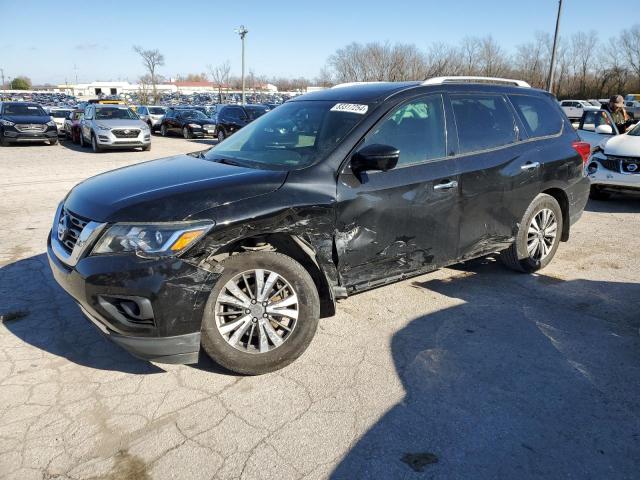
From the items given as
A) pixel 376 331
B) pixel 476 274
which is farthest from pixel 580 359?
pixel 476 274

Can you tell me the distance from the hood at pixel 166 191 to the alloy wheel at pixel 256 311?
51 centimetres

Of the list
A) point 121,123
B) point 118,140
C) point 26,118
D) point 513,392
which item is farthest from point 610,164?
point 26,118

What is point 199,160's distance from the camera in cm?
402

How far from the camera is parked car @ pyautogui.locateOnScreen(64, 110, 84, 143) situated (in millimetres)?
20439

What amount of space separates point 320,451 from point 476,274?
3.11 meters

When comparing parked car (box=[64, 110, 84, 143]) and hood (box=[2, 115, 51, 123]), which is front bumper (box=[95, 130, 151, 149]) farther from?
parked car (box=[64, 110, 84, 143])

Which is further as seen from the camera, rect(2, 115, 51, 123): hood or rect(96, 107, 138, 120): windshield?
rect(2, 115, 51, 123): hood

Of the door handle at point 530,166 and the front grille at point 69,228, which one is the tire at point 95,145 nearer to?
the front grille at point 69,228

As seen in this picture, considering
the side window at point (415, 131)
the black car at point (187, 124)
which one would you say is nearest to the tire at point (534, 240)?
the side window at point (415, 131)

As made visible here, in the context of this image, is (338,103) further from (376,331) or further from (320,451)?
(320,451)

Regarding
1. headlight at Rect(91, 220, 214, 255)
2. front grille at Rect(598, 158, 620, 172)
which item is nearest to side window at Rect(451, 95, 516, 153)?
headlight at Rect(91, 220, 214, 255)

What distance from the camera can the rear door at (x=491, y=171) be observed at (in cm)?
423

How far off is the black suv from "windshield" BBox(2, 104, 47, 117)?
18.7 metres

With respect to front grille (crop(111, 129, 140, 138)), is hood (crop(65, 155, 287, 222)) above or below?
above
